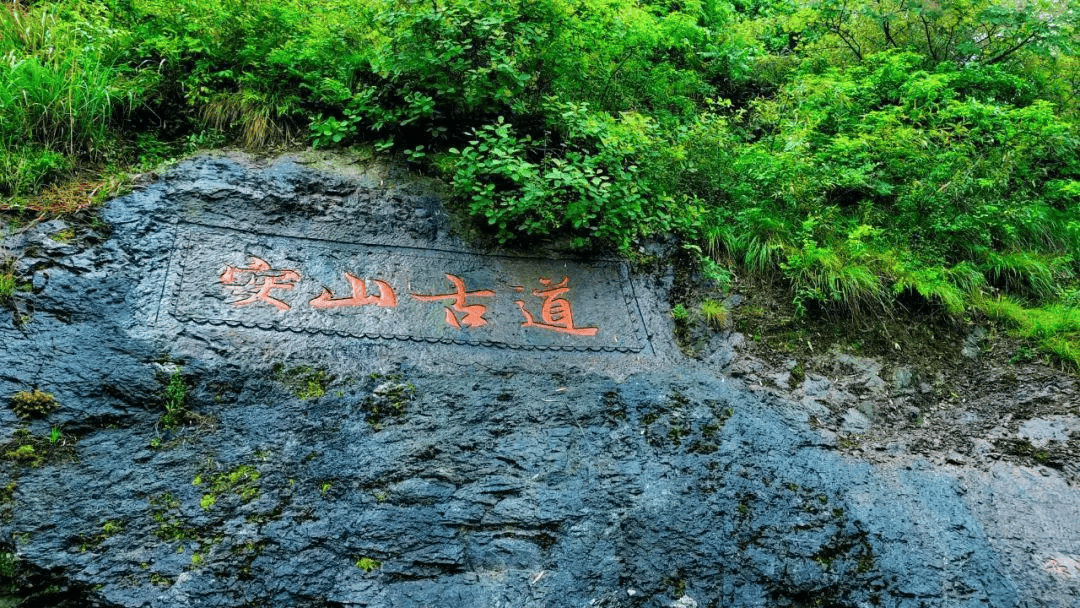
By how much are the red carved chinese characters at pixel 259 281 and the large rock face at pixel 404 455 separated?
0.6 inches

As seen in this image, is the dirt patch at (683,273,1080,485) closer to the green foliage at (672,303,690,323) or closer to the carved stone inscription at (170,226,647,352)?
the green foliage at (672,303,690,323)

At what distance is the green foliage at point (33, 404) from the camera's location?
3.12 metres

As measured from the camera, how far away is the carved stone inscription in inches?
149

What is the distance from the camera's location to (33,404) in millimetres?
3141

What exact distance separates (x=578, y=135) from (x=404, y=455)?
2337mm

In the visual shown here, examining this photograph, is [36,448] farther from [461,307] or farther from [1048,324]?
[1048,324]

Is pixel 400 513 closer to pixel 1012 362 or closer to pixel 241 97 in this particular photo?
pixel 241 97

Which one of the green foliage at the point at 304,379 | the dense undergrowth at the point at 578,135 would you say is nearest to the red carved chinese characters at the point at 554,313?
the dense undergrowth at the point at 578,135

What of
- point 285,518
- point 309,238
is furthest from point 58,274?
point 285,518

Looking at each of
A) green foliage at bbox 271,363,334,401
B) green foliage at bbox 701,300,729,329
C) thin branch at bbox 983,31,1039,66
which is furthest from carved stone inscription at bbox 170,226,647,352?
thin branch at bbox 983,31,1039,66

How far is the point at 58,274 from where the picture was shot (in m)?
3.60

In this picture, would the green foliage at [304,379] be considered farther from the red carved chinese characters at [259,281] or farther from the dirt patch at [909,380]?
the dirt patch at [909,380]

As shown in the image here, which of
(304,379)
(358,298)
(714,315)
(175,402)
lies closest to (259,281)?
(358,298)

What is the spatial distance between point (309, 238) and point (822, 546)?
324 cm
